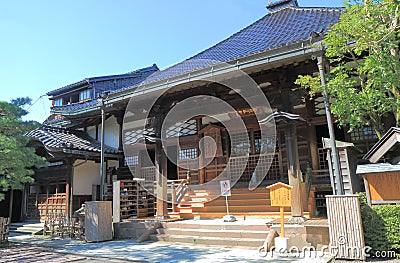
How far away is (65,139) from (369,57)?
39.1 feet

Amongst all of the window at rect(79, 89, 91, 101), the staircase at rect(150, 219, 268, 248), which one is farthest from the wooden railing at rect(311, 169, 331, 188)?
the window at rect(79, 89, 91, 101)

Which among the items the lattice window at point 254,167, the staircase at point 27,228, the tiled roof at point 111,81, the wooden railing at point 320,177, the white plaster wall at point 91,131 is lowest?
the staircase at point 27,228

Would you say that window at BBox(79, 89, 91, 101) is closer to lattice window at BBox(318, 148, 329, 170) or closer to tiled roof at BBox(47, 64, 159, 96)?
tiled roof at BBox(47, 64, 159, 96)

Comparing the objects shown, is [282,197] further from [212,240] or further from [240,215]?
[240,215]

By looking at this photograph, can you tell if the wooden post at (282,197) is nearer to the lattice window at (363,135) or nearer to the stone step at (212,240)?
the stone step at (212,240)

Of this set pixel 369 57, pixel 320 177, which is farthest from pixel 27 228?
pixel 369 57

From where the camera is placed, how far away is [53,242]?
9422 millimetres

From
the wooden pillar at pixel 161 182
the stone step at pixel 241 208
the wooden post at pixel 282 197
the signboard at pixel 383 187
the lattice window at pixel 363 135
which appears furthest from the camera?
the wooden pillar at pixel 161 182

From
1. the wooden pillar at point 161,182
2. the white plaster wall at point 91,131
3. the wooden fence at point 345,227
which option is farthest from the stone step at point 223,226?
the white plaster wall at point 91,131

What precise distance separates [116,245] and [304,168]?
645 centimetres

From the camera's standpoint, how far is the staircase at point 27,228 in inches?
464

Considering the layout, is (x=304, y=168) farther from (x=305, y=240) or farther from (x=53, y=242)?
(x=53, y=242)

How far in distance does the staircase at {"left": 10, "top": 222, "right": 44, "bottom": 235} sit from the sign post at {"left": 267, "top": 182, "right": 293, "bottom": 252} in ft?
30.4

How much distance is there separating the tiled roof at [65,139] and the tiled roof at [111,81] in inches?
188
